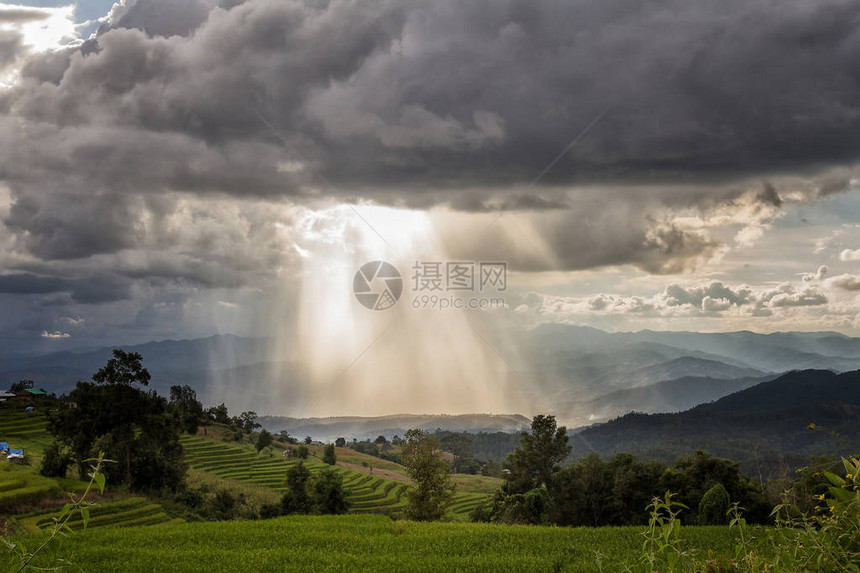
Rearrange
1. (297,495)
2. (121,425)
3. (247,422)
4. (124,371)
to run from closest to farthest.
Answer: (124,371) → (121,425) → (297,495) → (247,422)

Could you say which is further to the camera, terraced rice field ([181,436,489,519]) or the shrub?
terraced rice field ([181,436,489,519])

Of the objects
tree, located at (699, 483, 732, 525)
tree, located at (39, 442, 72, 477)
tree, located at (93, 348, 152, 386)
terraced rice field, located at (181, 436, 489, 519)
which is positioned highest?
tree, located at (93, 348, 152, 386)

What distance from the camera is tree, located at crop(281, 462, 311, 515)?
59.4 m

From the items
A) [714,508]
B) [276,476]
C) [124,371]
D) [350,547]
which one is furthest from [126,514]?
[276,476]

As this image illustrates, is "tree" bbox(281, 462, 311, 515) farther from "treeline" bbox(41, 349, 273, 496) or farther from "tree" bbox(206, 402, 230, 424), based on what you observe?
"tree" bbox(206, 402, 230, 424)

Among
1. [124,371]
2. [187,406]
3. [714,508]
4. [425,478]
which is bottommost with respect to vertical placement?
[425,478]

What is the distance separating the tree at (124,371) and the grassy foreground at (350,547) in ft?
115

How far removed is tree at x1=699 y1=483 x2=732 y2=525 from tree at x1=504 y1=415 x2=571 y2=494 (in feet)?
87.5

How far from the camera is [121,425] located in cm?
5481

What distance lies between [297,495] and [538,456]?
25.5 metres

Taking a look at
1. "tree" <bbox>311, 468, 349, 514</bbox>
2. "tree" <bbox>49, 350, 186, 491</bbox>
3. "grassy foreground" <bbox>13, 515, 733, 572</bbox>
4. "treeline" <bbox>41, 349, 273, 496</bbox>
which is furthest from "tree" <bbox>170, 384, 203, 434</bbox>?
"grassy foreground" <bbox>13, 515, 733, 572</bbox>

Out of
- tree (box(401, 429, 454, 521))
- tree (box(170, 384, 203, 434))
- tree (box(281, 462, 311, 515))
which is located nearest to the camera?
tree (box(401, 429, 454, 521))

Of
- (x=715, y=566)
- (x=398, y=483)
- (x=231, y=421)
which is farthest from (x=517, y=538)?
(x=231, y=421)

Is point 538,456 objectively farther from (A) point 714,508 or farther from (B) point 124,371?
(B) point 124,371
